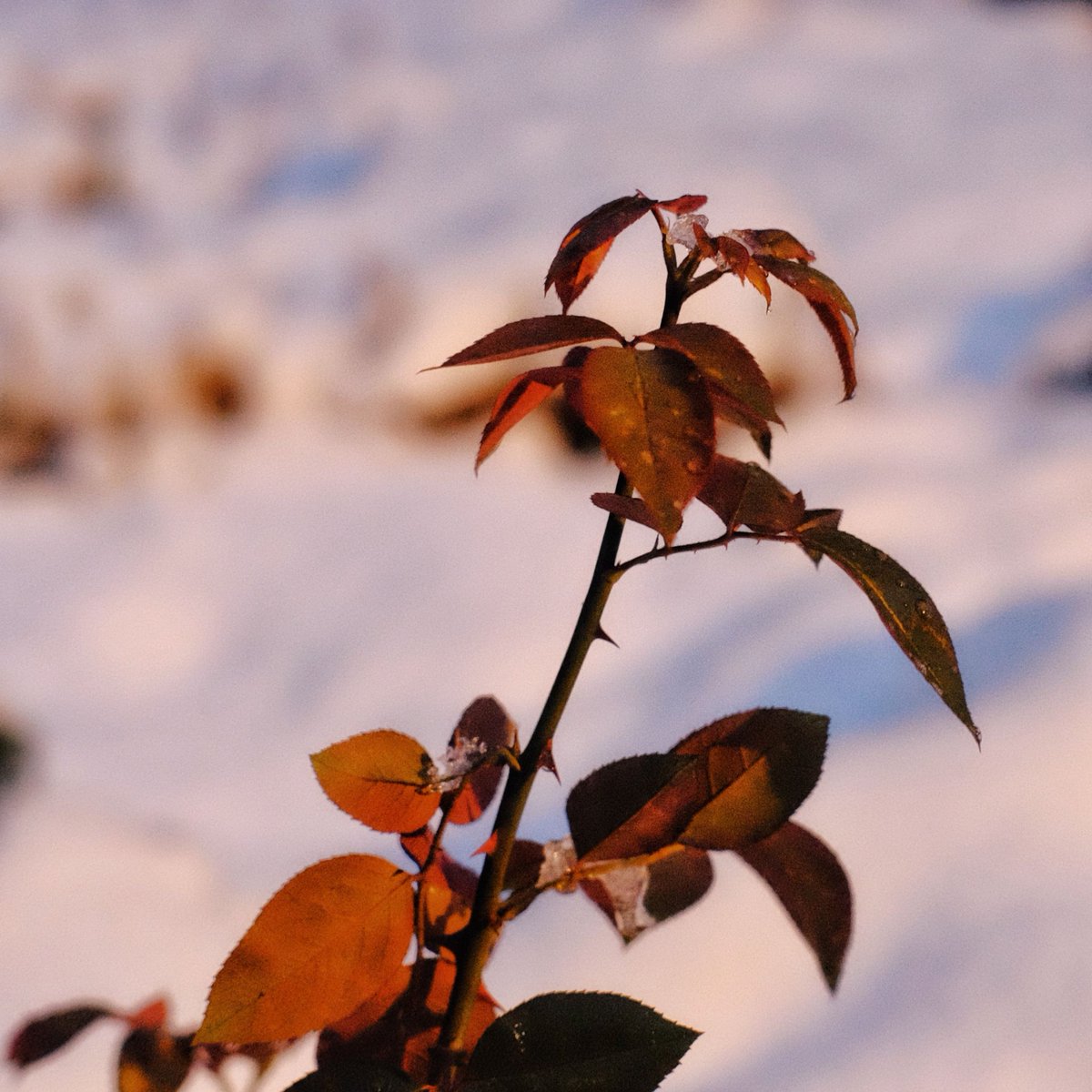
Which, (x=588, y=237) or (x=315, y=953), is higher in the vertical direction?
(x=588, y=237)

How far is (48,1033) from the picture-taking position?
1.21ft

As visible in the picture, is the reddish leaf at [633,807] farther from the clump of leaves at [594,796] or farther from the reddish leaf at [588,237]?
the reddish leaf at [588,237]

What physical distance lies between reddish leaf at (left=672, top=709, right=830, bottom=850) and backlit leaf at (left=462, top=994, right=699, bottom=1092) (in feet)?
0.14

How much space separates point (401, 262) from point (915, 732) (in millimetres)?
2030

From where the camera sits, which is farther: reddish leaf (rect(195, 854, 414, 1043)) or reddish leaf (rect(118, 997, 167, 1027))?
reddish leaf (rect(118, 997, 167, 1027))

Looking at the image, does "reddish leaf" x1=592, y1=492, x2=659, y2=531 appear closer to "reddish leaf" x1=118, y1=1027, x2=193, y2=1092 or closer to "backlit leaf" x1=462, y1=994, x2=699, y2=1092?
"backlit leaf" x1=462, y1=994, x2=699, y2=1092

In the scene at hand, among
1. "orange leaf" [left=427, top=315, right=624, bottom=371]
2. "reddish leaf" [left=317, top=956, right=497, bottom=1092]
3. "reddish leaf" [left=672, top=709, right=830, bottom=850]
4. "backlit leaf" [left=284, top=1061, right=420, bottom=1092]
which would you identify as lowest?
"backlit leaf" [left=284, top=1061, right=420, bottom=1092]

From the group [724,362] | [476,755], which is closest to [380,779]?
[476,755]

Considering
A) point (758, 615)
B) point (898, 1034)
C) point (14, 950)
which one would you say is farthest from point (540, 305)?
point (898, 1034)

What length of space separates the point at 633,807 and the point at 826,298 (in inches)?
5.0

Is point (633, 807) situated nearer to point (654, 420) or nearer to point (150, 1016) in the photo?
point (654, 420)

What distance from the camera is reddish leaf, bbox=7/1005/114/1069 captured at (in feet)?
1.20

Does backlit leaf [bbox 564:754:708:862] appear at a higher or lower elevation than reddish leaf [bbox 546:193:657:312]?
lower

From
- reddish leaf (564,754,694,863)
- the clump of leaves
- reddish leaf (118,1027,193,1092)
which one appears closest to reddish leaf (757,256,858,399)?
the clump of leaves
